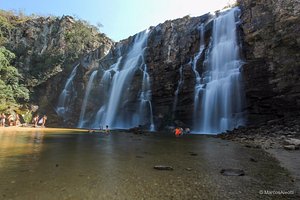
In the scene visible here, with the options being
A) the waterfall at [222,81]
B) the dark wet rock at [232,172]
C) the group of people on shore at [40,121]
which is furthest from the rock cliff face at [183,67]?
the dark wet rock at [232,172]

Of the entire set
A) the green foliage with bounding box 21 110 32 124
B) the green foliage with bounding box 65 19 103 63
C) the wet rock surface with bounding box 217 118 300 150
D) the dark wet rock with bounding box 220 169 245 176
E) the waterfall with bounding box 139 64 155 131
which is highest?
the green foliage with bounding box 65 19 103 63

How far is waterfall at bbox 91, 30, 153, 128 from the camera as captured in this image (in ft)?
121

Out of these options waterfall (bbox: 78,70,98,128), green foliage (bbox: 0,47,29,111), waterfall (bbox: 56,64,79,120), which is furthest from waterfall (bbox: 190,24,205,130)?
green foliage (bbox: 0,47,29,111)

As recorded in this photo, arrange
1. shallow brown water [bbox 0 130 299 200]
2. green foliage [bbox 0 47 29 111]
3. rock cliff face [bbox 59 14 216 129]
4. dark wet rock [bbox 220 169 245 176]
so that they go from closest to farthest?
shallow brown water [bbox 0 130 299 200]
dark wet rock [bbox 220 169 245 176]
rock cliff face [bbox 59 14 216 129]
green foliage [bbox 0 47 29 111]

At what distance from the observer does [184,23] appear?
3719 centimetres

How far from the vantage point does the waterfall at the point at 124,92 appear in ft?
121

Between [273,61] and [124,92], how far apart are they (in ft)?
64.2

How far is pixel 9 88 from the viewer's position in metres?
42.9

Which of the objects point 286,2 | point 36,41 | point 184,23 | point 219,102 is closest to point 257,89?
point 219,102

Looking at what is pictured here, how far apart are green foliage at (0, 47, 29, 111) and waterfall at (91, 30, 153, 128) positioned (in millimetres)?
12703

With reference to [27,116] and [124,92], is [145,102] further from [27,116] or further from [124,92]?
[27,116]

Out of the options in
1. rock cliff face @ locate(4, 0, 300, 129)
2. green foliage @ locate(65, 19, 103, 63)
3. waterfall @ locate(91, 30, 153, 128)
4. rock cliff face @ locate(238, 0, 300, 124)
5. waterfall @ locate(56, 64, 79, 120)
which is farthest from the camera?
green foliage @ locate(65, 19, 103, 63)

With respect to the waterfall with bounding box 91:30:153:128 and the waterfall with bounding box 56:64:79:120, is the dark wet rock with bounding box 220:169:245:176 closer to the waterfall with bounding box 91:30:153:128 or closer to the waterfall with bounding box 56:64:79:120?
the waterfall with bounding box 91:30:153:128

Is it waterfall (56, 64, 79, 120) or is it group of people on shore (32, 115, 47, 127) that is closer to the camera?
group of people on shore (32, 115, 47, 127)
